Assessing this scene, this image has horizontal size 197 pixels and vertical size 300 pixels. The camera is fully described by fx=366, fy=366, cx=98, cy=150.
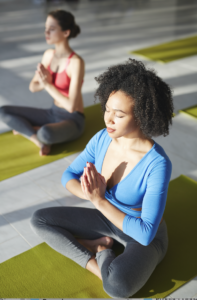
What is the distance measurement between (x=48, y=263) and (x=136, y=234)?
602 millimetres

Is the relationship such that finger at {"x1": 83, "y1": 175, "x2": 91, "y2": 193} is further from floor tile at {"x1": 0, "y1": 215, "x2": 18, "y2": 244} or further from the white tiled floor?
floor tile at {"x1": 0, "y1": 215, "x2": 18, "y2": 244}

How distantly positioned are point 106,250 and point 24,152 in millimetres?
1411

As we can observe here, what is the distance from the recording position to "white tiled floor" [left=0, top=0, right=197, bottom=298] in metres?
2.35

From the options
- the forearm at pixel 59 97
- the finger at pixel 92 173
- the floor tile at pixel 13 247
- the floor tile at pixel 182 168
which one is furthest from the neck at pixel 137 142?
the forearm at pixel 59 97

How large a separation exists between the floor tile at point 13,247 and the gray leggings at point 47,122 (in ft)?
3.16

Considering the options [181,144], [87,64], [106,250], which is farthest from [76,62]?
[87,64]

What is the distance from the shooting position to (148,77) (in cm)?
149

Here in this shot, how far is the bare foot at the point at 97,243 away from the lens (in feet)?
6.14

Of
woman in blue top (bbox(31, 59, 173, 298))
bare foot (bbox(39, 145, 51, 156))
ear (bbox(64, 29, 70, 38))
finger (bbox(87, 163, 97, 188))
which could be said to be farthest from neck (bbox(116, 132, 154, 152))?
ear (bbox(64, 29, 70, 38))

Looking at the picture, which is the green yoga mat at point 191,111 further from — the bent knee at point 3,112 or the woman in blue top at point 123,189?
the woman in blue top at point 123,189

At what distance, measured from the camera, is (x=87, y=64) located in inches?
195

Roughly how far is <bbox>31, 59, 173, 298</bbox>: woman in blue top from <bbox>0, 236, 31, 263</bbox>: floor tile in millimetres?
240

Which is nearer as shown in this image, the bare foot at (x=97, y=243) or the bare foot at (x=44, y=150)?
the bare foot at (x=97, y=243)

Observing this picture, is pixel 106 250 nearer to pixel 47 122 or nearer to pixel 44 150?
pixel 44 150
